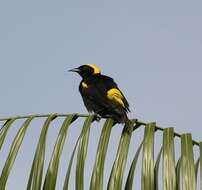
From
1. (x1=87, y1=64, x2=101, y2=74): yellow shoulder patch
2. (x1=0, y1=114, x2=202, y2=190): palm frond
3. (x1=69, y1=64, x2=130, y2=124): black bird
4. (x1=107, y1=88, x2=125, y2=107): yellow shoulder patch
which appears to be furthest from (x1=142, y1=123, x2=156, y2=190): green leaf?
(x1=87, y1=64, x2=101, y2=74): yellow shoulder patch

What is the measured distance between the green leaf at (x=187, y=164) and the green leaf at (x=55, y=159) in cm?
→ 63

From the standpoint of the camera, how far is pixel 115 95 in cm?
653

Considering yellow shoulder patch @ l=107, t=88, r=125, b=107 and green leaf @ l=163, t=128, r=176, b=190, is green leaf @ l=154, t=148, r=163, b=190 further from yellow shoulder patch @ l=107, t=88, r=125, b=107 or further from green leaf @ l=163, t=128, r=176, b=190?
yellow shoulder patch @ l=107, t=88, r=125, b=107

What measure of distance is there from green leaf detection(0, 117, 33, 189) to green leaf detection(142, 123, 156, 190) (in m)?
0.68

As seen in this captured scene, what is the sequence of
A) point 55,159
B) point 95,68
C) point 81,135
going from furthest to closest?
point 95,68 < point 81,135 < point 55,159

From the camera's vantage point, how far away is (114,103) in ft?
21.1

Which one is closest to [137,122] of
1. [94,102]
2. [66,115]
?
[66,115]

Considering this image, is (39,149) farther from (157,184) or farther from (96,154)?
(157,184)

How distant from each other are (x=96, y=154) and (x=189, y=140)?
552 mm

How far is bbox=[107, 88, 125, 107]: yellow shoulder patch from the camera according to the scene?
6.45 metres

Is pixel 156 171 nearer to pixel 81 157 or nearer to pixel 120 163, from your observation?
pixel 120 163

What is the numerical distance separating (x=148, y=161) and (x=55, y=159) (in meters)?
0.48

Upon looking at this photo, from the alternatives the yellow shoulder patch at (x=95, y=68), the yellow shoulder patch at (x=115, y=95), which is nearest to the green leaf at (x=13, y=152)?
the yellow shoulder patch at (x=115, y=95)

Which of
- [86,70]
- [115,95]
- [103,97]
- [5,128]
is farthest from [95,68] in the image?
[5,128]
